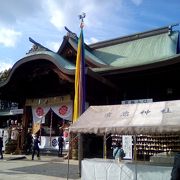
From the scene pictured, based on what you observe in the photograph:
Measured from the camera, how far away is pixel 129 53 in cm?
2380

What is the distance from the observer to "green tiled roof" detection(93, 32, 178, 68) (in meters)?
21.8

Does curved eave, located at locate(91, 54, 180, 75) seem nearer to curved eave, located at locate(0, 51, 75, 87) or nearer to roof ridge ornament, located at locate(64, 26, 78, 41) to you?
curved eave, located at locate(0, 51, 75, 87)

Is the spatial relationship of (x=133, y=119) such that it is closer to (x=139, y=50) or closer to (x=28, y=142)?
(x=28, y=142)

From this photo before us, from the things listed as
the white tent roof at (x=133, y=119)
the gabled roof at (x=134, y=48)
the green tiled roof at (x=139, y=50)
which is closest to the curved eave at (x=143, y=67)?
the gabled roof at (x=134, y=48)

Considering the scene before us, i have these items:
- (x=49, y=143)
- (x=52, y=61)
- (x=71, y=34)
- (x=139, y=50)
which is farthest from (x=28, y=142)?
(x=139, y=50)

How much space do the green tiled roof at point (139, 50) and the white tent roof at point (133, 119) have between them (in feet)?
36.9

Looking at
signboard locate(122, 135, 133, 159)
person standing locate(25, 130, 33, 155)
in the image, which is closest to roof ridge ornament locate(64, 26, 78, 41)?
person standing locate(25, 130, 33, 155)

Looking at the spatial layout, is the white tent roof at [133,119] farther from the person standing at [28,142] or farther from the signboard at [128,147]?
the person standing at [28,142]

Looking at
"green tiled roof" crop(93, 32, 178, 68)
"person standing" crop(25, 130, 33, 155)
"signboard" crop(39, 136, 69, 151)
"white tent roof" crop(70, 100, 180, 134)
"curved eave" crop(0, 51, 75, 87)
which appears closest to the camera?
"white tent roof" crop(70, 100, 180, 134)

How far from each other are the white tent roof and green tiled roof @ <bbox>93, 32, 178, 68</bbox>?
11.2m

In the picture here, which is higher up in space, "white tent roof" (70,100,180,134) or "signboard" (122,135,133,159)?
"white tent roof" (70,100,180,134)

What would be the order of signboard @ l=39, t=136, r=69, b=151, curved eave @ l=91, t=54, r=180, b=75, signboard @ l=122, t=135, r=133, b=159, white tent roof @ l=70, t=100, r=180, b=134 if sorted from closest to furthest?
white tent roof @ l=70, t=100, r=180, b=134, curved eave @ l=91, t=54, r=180, b=75, signboard @ l=122, t=135, r=133, b=159, signboard @ l=39, t=136, r=69, b=151

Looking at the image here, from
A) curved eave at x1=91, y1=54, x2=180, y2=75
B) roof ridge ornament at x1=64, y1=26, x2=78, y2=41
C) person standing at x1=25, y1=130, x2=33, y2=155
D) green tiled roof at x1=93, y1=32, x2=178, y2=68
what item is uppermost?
roof ridge ornament at x1=64, y1=26, x2=78, y2=41

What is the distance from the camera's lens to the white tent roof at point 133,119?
847 centimetres
